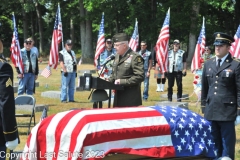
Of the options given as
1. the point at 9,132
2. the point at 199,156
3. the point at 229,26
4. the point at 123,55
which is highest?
the point at 229,26

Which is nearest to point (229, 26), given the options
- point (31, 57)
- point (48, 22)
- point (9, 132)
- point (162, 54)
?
point (48, 22)

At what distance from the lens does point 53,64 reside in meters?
17.8

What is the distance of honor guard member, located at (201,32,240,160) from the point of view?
7090mm

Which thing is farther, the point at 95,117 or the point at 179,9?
the point at 179,9

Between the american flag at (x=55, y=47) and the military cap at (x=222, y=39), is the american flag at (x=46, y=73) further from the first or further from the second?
the military cap at (x=222, y=39)

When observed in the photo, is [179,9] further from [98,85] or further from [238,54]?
[98,85]

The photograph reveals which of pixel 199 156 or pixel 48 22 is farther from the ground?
pixel 48 22

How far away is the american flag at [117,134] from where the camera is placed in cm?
596

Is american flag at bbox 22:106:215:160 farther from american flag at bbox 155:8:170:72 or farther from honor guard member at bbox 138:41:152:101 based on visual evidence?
honor guard member at bbox 138:41:152:101

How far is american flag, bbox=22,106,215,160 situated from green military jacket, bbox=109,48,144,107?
3.21ft

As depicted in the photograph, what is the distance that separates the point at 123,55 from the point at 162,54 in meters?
8.97

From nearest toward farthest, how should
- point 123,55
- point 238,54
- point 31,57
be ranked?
1. point 123,55
2. point 31,57
3. point 238,54

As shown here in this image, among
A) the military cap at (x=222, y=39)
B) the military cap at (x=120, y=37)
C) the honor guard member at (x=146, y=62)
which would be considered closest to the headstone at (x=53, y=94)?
the honor guard member at (x=146, y=62)

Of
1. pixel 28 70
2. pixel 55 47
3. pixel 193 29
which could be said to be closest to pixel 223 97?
pixel 28 70
